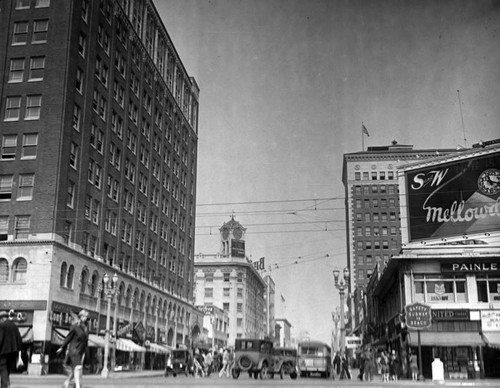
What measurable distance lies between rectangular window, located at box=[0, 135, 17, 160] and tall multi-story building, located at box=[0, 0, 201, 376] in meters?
0.08

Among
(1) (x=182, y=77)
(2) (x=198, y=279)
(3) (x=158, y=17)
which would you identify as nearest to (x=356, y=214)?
(2) (x=198, y=279)

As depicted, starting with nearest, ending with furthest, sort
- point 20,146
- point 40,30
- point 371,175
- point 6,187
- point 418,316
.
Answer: point 418,316, point 6,187, point 20,146, point 40,30, point 371,175

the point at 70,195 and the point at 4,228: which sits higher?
the point at 70,195

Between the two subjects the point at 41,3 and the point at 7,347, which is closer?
the point at 7,347

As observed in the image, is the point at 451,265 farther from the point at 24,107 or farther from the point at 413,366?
the point at 24,107

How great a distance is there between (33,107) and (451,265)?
110 ft

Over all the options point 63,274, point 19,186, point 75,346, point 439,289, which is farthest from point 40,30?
point 75,346

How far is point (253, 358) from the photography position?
144ft

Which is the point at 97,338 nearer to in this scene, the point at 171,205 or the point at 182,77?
the point at 171,205

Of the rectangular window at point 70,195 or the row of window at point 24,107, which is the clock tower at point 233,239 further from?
the row of window at point 24,107

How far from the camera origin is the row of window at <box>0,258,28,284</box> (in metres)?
46.4

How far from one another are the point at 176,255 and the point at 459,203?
4309cm

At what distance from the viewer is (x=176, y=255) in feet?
277

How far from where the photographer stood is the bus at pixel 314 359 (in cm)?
4747
